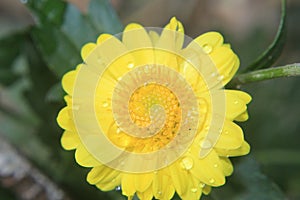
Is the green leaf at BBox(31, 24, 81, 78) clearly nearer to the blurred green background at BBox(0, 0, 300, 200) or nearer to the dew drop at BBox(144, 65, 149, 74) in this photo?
the blurred green background at BBox(0, 0, 300, 200)

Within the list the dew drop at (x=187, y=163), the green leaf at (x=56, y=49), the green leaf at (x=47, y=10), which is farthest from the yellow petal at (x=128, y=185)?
the green leaf at (x=47, y=10)

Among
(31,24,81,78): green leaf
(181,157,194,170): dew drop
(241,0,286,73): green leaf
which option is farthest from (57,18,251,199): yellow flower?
(31,24,81,78): green leaf

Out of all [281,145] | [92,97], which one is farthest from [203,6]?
[92,97]

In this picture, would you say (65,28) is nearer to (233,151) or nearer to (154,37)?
(154,37)

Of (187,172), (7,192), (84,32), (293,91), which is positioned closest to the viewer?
(187,172)

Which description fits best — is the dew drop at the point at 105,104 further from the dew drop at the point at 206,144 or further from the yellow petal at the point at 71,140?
the dew drop at the point at 206,144

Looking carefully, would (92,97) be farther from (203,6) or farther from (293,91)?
(203,6)
